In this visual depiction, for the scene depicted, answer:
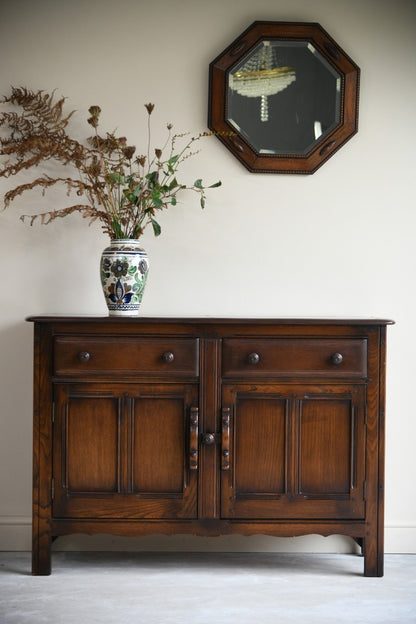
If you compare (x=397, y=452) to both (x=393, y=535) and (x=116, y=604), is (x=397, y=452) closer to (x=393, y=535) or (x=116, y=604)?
(x=393, y=535)

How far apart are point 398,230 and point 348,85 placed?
2.16ft

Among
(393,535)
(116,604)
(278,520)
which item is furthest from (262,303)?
(116,604)

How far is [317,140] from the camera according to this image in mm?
3027

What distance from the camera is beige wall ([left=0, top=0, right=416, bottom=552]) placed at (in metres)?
3.01

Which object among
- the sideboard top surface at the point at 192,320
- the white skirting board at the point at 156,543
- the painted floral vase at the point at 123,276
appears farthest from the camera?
the white skirting board at the point at 156,543

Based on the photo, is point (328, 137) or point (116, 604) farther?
point (328, 137)

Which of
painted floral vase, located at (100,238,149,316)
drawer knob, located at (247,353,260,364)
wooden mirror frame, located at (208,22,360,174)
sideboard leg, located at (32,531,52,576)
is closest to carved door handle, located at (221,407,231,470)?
drawer knob, located at (247,353,260,364)

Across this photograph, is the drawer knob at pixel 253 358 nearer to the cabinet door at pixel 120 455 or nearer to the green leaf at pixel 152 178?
the cabinet door at pixel 120 455

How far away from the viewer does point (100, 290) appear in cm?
304

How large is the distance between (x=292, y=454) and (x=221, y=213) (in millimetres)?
1083

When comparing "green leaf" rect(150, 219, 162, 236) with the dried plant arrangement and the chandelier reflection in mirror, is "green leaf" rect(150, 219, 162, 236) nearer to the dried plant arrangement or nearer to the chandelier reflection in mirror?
the dried plant arrangement

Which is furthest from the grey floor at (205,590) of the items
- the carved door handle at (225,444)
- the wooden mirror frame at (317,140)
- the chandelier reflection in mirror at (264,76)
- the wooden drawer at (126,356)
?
the chandelier reflection in mirror at (264,76)

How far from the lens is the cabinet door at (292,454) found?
259cm

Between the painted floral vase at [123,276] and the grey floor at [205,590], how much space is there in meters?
1.00
